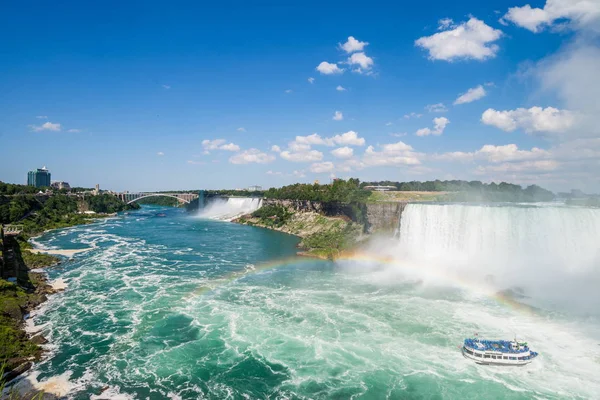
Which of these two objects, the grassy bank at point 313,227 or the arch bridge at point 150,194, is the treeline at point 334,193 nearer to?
the grassy bank at point 313,227

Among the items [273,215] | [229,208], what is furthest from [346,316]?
[229,208]

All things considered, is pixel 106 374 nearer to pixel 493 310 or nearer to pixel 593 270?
pixel 493 310

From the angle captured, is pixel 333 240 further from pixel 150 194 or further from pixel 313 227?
pixel 150 194

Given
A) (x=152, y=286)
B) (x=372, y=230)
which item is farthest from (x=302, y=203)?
(x=152, y=286)

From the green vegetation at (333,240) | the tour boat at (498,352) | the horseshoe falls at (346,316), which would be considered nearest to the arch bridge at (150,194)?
the green vegetation at (333,240)

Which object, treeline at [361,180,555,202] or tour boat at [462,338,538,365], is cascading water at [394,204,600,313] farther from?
treeline at [361,180,555,202]

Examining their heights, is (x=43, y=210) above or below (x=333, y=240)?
above
